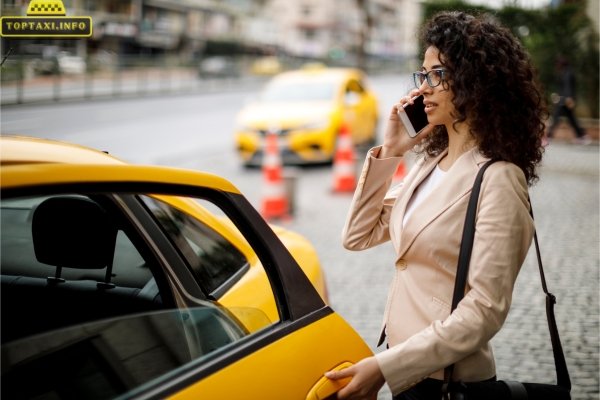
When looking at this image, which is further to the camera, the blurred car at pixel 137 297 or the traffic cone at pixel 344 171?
the traffic cone at pixel 344 171

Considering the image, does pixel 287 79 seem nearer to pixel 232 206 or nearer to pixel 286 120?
pixel 286 120

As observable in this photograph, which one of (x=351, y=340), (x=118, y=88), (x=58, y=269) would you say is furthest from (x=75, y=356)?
(x=118, y=88)

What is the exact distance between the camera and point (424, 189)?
7.39 ft

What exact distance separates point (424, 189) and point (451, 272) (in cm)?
32

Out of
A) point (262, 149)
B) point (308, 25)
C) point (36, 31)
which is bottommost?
point (262, 149)

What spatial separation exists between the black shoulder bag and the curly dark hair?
10cm

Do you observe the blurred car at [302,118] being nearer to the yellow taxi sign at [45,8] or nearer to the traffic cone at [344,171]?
the traffic cone at [344,171]

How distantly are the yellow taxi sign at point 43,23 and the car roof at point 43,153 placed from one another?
37 centimetres

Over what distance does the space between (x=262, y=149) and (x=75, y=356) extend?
1109 centimetres

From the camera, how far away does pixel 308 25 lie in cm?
10294

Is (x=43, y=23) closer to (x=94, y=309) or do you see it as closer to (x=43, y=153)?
(x=43, y=153)

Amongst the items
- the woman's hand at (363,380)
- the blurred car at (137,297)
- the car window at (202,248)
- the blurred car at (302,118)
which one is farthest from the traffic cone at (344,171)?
the woman's hand at (363,380)

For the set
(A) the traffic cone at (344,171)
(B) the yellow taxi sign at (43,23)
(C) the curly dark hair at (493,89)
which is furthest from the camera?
(A) the traffic cone at (344,171)

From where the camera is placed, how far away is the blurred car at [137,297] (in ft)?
5.39
